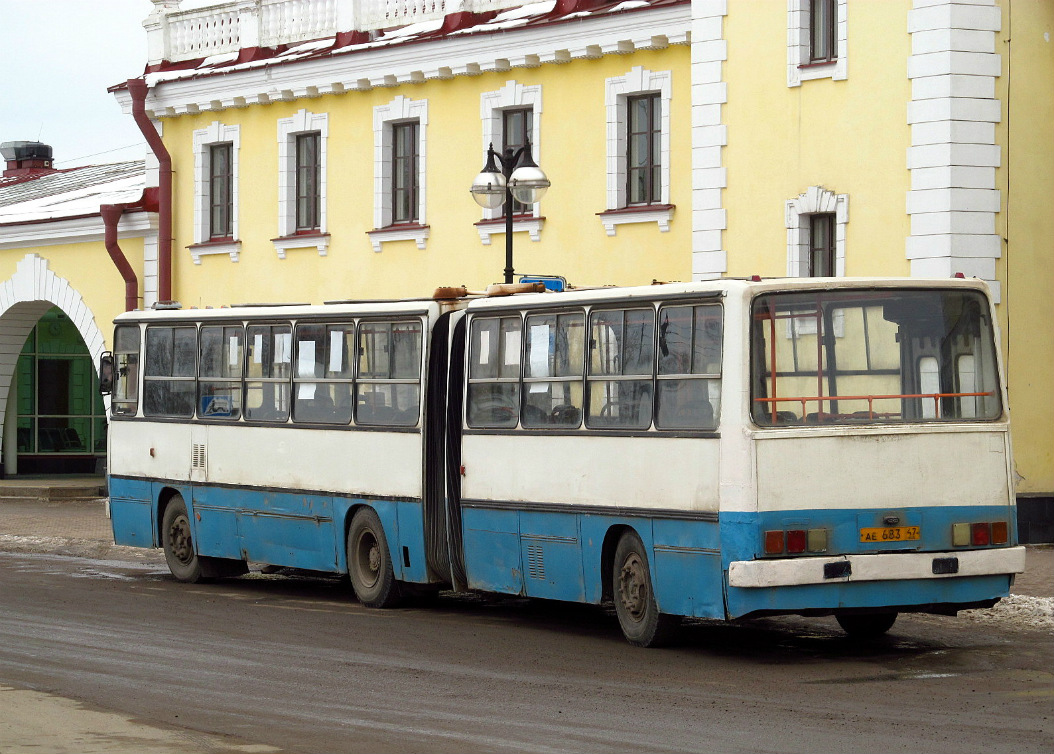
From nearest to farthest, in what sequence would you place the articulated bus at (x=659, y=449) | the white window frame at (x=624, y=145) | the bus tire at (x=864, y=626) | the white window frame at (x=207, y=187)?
the articulated bus at (x=659, y=449) < the bus tire at (x=864, y=626) < the white window frame at (x=624, y=145) < the white window frame at (x=207, y=187)

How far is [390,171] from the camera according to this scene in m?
30.5

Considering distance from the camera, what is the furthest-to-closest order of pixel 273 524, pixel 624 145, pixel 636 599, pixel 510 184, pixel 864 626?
pixel 624 145, pixel 510 184, pixel 273 524, pixel 864 626, pixel 636 599

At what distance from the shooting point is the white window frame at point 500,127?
2812cm

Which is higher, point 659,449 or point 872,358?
point 872,358

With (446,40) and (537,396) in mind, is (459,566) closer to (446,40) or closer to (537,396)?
(537,396)

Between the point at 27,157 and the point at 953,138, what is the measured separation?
34.1 metres

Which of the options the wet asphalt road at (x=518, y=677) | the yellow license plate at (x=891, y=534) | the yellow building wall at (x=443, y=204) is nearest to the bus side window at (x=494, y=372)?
the wet asphalt road at (x=518, y=677)

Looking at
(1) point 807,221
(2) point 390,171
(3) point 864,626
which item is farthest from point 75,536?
(3) point 864,626

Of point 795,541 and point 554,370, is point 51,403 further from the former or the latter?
point 795,541

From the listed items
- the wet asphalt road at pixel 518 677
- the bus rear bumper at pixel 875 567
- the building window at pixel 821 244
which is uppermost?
the building window at pixel 821 244

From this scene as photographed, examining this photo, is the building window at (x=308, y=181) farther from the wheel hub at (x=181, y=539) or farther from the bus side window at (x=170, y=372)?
the wheel hub at (x=181, y=539)

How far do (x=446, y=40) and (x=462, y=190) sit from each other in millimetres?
2138

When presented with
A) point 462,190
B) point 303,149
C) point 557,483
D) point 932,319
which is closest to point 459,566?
point 557,483

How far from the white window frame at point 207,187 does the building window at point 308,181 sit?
54.0 inches
